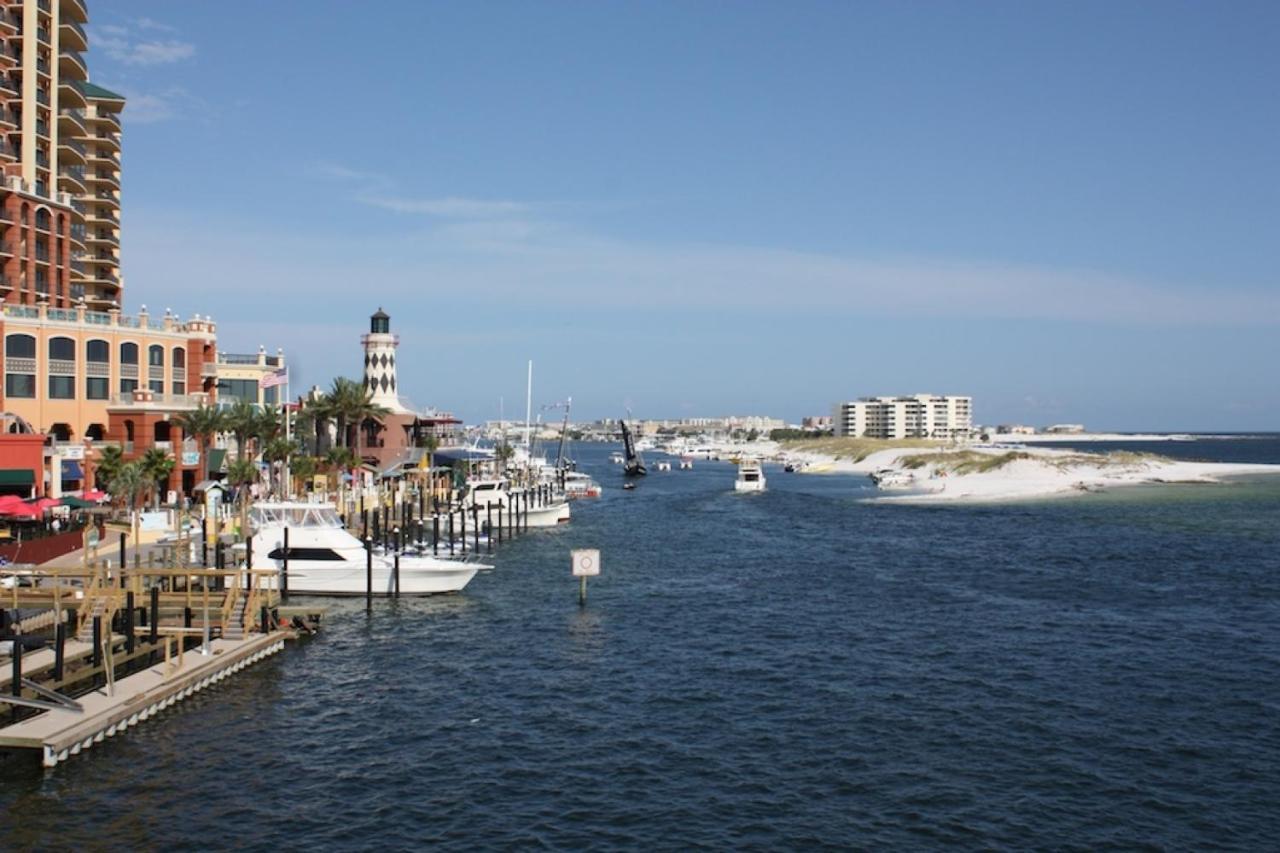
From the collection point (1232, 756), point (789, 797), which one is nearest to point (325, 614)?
point (789, 797)

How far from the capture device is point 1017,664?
4438 cm

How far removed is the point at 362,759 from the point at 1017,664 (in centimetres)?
2644

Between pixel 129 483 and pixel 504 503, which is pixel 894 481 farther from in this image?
pixel 129 483

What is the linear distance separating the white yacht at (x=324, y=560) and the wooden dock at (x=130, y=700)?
41.6 feet

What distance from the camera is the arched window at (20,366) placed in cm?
7288

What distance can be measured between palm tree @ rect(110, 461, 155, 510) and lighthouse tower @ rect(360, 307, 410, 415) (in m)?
52.1

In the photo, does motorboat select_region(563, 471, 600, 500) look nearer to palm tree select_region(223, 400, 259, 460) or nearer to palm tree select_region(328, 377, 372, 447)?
palm tree select_region(328, 377, 372, 447)

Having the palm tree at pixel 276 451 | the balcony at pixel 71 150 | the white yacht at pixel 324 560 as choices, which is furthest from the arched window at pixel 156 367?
the white yacht at pixel 324 560

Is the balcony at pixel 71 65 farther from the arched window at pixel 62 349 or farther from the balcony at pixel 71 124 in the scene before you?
the arched window at pixel 62 349

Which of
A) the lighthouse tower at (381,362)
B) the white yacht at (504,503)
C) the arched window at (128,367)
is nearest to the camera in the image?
the arched window at (128,367)

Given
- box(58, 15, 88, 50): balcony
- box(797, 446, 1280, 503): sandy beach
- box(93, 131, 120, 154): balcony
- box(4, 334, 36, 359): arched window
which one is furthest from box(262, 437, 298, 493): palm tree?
box(797, 446, 1280, 503): sandy beach

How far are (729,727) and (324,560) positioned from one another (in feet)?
100

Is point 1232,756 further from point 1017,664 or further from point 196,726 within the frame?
point 196,726

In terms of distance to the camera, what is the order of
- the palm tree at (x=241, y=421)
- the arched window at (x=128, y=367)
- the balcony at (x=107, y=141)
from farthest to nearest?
the balcony at (x=107, y=141), the palm tree at (x=241, y=421), the arched window at (x=128, y=367)
